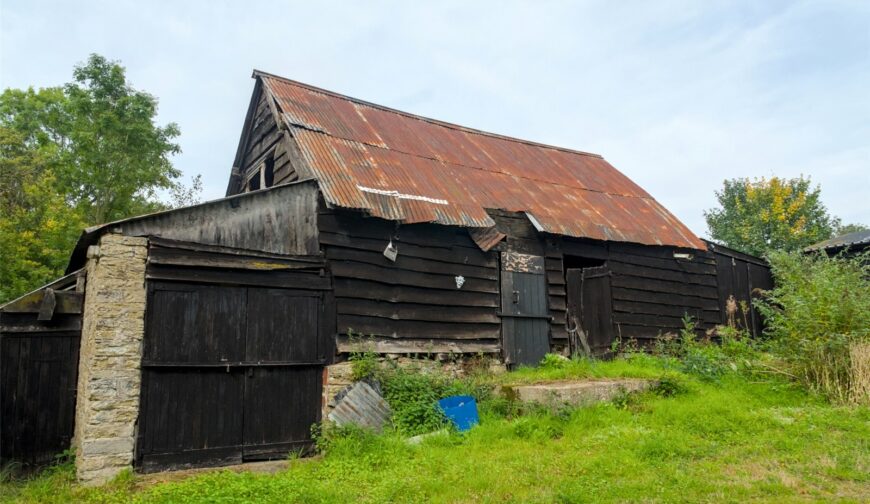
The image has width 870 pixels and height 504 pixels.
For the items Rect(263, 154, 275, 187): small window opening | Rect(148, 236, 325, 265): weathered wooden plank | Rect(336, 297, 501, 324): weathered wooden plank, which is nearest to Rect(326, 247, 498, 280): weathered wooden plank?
Rect(148, 236, 325, 265): weathered wooden plank

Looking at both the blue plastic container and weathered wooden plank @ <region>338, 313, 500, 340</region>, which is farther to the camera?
weathered wooden plank @ <region>338, 313, 500, 340</region>

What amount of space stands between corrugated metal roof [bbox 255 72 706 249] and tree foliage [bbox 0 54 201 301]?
1159 cm

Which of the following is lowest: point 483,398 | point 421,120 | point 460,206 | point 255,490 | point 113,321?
point 255,490

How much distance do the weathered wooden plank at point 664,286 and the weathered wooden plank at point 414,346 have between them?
3.84m

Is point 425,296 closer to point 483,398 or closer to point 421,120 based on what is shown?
point 483,398

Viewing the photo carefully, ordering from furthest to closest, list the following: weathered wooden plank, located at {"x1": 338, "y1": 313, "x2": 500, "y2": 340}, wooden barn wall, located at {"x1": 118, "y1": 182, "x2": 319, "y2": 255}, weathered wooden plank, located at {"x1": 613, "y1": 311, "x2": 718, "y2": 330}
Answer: weathered wooden plank, located at {"x1": 613, "y1": 311, "x2": 718, "y2": 330}
weathered wooden plank, located at {"x1": 338, "y1": 313, "x2": 500, "y2": 340}
wooden barn wall, located at {"x1": 118, "y1": 182, "x2": 319, "y2": 255}

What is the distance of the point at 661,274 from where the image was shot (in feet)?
44.7

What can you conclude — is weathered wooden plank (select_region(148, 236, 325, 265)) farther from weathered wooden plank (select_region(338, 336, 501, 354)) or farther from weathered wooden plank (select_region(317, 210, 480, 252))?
weathered wooden plank (select_region(338, 336, 501, 354))

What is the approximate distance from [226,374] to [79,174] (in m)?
17.5

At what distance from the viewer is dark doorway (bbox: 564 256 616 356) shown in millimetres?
12305

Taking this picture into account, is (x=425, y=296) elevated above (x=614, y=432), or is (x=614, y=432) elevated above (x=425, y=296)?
(x=425, y=296)

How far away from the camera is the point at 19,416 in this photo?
8328 millimetres

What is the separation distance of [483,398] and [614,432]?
2375 mm

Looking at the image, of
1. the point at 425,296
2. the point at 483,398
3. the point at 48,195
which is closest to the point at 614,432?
the point at 483,398
